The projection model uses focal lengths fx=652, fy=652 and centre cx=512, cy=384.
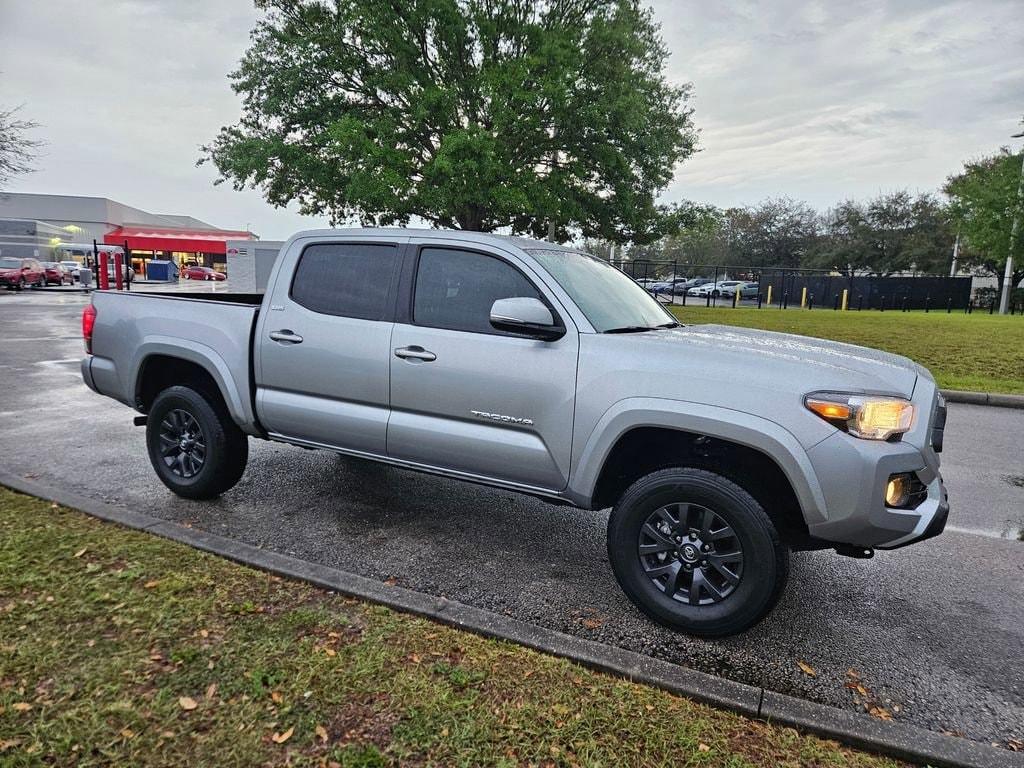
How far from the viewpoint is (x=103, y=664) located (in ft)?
8.60

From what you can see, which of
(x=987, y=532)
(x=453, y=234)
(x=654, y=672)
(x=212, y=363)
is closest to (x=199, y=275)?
(x=212, y=363)

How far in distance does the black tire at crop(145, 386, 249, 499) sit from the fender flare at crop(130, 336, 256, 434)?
0.14m

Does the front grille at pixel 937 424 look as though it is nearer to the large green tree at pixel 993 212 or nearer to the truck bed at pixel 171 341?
the truck bed at pixel 171 341

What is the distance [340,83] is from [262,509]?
19364mm

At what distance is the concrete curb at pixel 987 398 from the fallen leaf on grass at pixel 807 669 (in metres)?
7.99

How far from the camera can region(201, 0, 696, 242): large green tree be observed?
17.8 m

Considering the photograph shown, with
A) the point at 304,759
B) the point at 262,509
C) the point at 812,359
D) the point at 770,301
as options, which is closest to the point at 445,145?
the point at 262,509

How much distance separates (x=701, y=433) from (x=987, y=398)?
A: 28.1 ft

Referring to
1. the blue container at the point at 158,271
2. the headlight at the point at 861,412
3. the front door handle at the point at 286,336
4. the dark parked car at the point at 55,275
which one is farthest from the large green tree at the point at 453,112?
the blue container at the point at 158,271

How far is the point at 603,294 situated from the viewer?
13.0ft

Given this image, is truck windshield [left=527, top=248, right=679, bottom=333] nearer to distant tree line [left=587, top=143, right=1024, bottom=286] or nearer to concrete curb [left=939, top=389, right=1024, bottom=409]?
concrete curb [left=939, top=389, right=1024, bottom=409]

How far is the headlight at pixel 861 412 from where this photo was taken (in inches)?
108

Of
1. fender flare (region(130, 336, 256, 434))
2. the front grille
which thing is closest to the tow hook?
the front grille

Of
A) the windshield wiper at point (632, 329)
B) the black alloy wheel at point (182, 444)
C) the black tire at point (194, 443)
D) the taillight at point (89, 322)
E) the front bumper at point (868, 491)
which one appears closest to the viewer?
the front bumper at point (868, 491)
